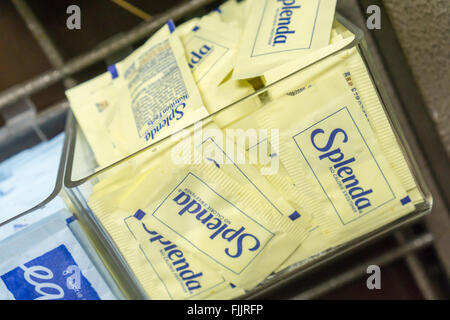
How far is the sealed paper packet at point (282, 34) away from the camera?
0.76 metres

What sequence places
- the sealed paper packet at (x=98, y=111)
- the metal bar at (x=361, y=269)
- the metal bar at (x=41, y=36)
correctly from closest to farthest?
the sealed paper packet at (x=98, y=111), the metal bar at (x=41, y=36), the metal bar at (x=361, y=269)

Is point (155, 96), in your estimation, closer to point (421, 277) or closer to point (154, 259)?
point (154, 259)

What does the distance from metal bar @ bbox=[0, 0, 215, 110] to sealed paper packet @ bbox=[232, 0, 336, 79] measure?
37 cm

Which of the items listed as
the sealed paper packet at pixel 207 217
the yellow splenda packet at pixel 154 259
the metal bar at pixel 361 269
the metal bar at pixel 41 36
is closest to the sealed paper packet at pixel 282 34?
the sealed paper packet at pixel 207 217

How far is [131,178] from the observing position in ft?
2.56

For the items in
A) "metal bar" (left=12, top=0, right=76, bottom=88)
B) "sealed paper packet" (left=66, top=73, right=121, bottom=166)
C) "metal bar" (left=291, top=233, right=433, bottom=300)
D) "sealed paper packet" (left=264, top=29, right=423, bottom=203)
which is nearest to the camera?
"sealed paper packet" (left=264, top=29, right=423, bottom=203)

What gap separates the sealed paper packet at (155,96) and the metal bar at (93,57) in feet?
0.65

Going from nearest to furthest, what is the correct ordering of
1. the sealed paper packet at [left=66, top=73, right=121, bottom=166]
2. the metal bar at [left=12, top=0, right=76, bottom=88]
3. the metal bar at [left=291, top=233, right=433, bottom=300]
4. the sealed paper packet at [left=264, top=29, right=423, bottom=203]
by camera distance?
the sealed paper packet at [left=264, top=29, right=423, bottom=203] → the sealed paper packet at [left=66, top=73, right=121, bottom=166] → the metal bar at [left=12, top=0, right=76, bottom=88] → the metal bar at [left=291, top=233, right=433, bottom=300]

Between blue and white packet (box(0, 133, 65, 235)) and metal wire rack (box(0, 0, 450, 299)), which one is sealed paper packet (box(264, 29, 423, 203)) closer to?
metal wire rack (box(0, 0, 450, 299))

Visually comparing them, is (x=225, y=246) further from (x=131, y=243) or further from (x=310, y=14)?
(x=310, y=14)

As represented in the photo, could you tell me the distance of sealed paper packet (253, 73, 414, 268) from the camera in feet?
2.46

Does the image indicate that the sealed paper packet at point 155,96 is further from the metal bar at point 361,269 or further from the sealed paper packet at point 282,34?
the metal bar at point 361,269

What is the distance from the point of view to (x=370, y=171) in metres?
0.80

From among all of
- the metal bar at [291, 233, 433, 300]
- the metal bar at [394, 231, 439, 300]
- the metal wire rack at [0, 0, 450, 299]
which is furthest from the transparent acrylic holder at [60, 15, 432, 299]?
the metal bar at [394, 231, 439, 300]
